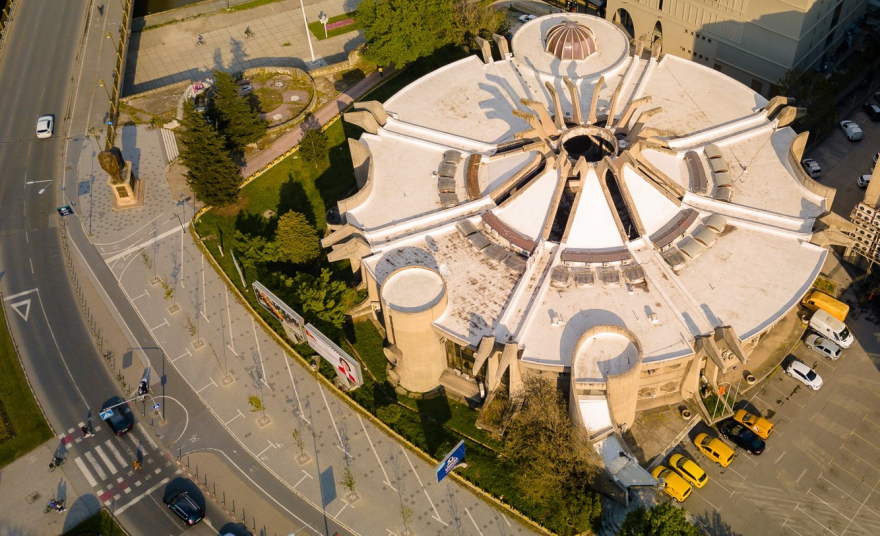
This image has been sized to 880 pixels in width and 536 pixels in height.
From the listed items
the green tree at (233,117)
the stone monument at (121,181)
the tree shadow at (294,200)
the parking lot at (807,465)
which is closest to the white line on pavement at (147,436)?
the tree shadow at (294,200)

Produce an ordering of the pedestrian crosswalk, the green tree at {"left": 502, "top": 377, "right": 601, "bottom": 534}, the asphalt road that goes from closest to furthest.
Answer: the green tree at {"left": 502, "top": 377, "right": 601, "bottom": 534} → the asphalt road → the pedestrian crosswalk

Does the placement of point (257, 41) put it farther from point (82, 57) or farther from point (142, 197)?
point (142, 197)

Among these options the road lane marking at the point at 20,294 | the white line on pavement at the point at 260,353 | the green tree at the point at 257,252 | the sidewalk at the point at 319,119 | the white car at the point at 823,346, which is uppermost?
the sidewalk at the point at 319,119

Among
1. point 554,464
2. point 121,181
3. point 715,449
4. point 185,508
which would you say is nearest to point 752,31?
point 715,449

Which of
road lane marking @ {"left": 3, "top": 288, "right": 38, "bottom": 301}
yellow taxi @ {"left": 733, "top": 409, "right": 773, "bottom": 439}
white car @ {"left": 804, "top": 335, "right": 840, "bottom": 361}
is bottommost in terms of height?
yellow taxi @ {"left": 733, "top": 409, "right": 773, "bottom": 439}

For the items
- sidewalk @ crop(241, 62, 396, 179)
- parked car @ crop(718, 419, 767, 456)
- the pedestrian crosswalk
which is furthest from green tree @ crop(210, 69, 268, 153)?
parked car @ crop(718, 419, 767, 456)

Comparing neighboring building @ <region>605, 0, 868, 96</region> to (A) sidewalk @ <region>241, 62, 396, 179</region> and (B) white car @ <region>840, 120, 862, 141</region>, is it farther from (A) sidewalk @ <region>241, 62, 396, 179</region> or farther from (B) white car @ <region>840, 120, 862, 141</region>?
(A) sidewalk @ <region>241, 62, 396, 179</region>

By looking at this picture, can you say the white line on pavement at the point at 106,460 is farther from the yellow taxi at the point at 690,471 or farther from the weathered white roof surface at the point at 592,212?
the yellow taxi at the point at 690,471
